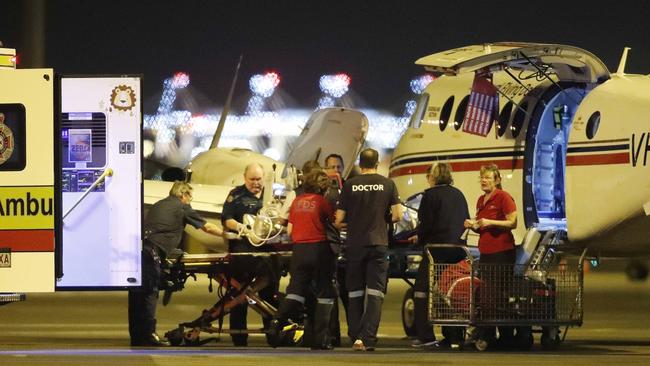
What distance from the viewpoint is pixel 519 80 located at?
18.7 m

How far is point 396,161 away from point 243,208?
6369 millimetres

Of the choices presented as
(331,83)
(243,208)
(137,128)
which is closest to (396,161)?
(243,208)

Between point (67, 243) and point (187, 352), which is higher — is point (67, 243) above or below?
above

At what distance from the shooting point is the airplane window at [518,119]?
725 inches

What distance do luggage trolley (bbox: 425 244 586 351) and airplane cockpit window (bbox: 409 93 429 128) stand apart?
657 cm

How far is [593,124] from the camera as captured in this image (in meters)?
17.0

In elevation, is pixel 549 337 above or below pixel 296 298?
below

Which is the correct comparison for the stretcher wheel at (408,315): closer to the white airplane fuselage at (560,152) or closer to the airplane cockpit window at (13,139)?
the white airplane fuselage at (560,152)

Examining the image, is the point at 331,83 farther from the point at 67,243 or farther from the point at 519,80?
the point at 67,243

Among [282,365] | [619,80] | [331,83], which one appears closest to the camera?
[282,365]

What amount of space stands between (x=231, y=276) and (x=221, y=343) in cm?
125

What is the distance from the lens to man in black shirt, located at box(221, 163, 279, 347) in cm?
1525

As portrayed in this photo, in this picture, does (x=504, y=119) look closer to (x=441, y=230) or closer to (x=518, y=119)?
(x=518, y=119)

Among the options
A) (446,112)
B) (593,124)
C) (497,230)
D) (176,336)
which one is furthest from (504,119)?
(176,336)
